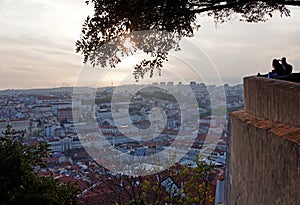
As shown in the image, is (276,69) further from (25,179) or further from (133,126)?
(133,126)

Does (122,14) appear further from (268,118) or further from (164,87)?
(164,87)

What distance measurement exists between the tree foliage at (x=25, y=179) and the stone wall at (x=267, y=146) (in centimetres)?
267

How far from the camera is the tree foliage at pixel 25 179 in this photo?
221 inches

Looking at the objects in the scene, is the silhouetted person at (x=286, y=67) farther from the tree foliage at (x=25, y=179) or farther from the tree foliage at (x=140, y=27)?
the tree foliage at (x=25, y=179)

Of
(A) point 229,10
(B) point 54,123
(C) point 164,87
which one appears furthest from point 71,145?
(A) point 229,10

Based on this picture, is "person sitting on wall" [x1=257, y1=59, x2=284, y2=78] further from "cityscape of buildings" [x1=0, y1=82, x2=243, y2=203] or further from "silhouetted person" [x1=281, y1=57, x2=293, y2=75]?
"cityscape of buildings" [x1=0, y1=82, x2=243, y2=203]

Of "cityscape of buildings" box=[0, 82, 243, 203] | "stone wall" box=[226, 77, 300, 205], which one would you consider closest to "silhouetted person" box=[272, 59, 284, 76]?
"stone wall" box=[226, 77, 300, 205]

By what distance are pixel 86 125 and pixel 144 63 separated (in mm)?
9715

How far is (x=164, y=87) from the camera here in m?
10.9

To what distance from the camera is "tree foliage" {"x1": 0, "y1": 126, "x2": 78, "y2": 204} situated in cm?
562

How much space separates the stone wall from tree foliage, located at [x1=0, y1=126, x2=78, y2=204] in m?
2.67

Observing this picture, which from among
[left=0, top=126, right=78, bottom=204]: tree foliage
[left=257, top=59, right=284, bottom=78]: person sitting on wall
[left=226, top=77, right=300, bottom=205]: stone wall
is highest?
[left=257, top=59, right=284, bottom=78]: person sitting on wall

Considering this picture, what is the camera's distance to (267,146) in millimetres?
3895

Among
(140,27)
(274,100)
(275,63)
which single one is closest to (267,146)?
(274,100)
